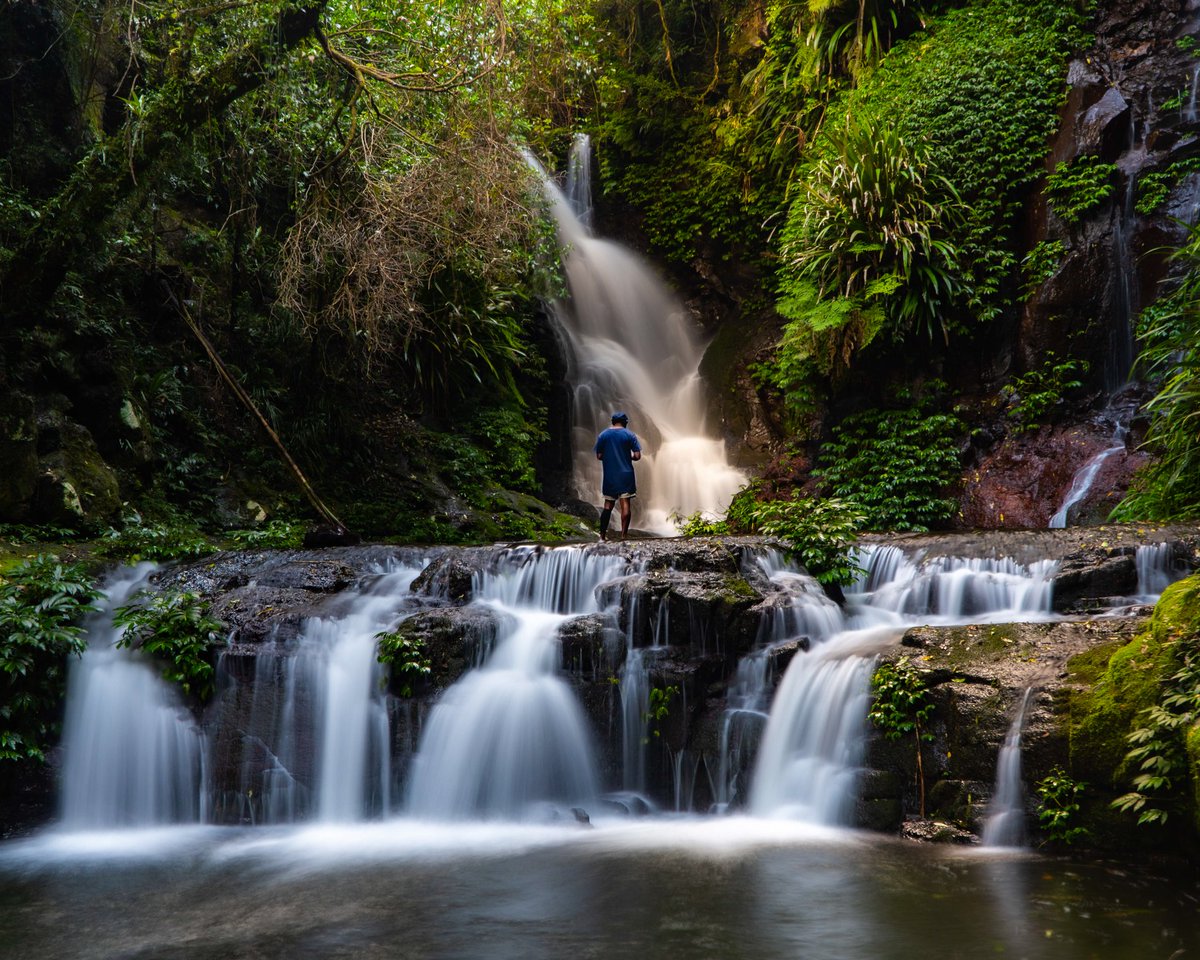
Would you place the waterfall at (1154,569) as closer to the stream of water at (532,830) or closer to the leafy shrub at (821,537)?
the stream of water at (532,830)

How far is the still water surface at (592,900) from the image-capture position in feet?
11.4

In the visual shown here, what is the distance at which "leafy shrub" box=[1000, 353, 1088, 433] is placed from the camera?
Result: 10461 mm

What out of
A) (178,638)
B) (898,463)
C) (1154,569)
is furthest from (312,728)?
(898,463)

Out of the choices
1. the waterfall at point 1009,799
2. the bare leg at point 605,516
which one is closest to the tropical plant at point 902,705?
the waterfall at point 1009,799

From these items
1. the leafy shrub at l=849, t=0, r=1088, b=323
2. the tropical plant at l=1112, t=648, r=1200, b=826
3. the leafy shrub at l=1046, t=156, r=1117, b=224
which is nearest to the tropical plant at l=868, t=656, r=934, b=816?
the tropical plant at l=1112, t=648, r=1200, b=826

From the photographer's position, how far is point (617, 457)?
32.1 feet

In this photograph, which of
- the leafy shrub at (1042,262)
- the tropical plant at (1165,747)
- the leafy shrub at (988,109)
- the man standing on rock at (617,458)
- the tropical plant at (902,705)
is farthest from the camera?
the leafy shrub at (988,109)

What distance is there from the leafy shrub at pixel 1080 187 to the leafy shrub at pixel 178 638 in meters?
10.5

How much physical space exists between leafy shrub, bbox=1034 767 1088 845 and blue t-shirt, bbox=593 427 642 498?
588cm

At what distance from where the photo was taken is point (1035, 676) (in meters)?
4.86

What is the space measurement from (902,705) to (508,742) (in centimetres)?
257

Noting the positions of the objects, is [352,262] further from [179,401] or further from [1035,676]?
[1035,676]

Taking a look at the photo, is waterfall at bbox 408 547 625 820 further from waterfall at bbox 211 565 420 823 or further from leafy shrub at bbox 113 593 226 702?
leafy shrub at bbox 113 593 226 702

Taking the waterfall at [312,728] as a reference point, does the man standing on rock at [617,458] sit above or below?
above
